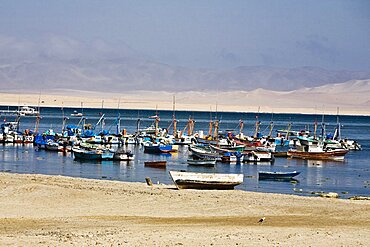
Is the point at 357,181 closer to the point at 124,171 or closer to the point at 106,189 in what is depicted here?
the point at 124,171

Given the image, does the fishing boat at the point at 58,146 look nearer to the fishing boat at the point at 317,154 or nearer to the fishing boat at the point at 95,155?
the fishing boat at the point at 95,155

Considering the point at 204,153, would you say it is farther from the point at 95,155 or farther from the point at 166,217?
the point at 166,217

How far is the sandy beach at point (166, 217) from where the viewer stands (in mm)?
17359

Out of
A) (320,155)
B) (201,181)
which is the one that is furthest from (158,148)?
(201,181)

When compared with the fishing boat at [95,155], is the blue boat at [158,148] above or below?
above

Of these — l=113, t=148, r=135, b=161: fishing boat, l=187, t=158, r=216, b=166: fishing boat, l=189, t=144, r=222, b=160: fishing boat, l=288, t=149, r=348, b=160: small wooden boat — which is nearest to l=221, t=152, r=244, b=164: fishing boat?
l=189, t=144, r=222, b=160: fishing boat

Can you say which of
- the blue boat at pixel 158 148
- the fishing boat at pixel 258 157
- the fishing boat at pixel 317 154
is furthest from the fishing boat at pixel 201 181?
the blue boat at pixel 158 148

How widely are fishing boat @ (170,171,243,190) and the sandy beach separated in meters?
0.45

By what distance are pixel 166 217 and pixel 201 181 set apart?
792 centimetres

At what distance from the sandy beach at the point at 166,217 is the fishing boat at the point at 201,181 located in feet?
1.48

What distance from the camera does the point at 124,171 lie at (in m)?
42.0

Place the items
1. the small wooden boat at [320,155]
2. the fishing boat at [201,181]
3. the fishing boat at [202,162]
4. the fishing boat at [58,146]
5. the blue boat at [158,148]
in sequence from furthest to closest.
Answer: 1. the blue boat at [158,148]
2. the fishing boat at [58,146]
3. the small wooden boat at [320,155]
4. the fishing boat at [202,162]
5. the fishing boat at [201,181]

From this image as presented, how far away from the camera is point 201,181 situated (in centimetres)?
2908

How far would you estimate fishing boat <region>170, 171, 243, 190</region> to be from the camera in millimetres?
29047
